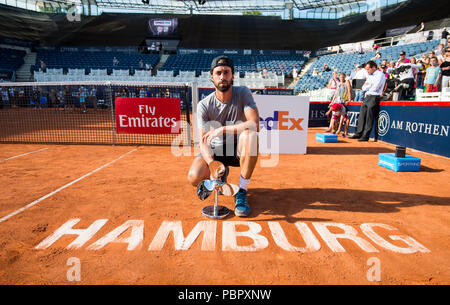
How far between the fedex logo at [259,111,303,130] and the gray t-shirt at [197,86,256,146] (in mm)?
3564

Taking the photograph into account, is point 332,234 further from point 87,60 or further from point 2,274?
point 87,60

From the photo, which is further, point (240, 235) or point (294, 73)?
point (294, 73)

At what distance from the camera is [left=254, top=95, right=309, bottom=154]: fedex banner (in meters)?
6.91

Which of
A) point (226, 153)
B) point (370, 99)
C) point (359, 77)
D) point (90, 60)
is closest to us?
point (226, 153)

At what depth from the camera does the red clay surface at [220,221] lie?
2.07m

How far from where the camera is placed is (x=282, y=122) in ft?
23.3

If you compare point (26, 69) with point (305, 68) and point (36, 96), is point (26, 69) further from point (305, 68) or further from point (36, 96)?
point (305, 68)

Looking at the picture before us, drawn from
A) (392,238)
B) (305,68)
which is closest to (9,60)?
(305,68)

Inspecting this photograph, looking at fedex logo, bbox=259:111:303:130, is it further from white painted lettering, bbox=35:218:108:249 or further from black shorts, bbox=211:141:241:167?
white painted lettering, bbox=35:218:108:249

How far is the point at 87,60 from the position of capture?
104 ft

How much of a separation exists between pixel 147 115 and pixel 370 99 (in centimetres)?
733

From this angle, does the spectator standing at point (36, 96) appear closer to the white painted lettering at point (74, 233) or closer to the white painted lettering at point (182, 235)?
the white painted lettering at point (74, 233)
